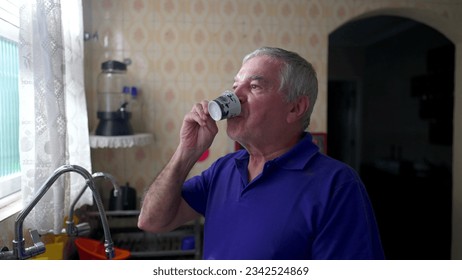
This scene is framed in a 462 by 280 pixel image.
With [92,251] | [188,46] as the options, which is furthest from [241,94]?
[188,46]

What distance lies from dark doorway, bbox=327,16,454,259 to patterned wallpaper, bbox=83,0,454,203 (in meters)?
1.04

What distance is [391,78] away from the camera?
11.5 feet

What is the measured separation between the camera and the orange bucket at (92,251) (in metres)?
1.22

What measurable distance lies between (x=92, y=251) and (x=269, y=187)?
35.2 inches

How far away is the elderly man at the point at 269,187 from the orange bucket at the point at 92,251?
54cm

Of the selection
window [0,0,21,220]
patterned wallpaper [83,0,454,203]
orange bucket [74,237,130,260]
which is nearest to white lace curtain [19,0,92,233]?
window [0,0,21,220]

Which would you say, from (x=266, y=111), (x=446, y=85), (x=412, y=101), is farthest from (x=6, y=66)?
(x=412, y=101)

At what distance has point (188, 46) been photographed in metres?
1.82

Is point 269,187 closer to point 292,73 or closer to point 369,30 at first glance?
point 292,73

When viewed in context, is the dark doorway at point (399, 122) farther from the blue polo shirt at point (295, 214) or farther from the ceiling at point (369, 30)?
the blue polo shirt at point (295, 214)

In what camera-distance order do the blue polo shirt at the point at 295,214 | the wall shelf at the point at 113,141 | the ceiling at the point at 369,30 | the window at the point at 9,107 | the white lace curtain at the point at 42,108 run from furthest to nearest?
the ceiling at the point at 369,30 < the wall shelf at the point at 113,141 < the window at the point at 9,107 < the white lace curtain at the point at 42,108 < the blue polo shirt at the point at 295,214

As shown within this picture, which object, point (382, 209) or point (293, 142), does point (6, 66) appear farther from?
point (382, 209)

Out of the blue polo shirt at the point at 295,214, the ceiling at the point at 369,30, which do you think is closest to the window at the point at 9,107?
the blue polo shirt at the point at 295,214
